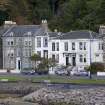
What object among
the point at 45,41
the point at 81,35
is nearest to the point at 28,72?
the point at 45,41

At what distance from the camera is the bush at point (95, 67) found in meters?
A: 78.4

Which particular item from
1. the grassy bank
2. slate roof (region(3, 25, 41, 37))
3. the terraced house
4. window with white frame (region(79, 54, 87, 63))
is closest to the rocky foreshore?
the grassy bank

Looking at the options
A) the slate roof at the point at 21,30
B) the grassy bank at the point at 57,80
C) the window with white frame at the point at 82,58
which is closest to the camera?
the grassy bank at the point at 57,80

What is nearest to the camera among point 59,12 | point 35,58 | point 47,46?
point 35,58

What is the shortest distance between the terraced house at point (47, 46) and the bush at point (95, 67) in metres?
4.25

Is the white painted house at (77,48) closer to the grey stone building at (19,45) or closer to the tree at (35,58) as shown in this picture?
the tree at (35,58)

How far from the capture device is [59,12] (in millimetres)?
116125

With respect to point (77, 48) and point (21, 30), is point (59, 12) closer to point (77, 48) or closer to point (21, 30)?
point (21, 30)

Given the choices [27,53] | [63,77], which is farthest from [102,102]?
[27,53]

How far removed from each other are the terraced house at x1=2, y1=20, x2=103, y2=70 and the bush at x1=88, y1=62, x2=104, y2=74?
4.25m

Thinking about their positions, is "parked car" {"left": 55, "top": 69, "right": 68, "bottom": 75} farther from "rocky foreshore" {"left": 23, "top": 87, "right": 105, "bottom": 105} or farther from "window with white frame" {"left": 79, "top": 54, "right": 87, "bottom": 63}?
"rocky foreshore" {"left": 23, "top": 87, "right": 105, "bottom": 105}

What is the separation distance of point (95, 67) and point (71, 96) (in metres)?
24.2

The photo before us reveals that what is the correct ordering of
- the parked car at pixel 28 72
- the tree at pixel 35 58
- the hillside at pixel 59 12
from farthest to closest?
the hillside at pixel 59 12, the tree at pixel 35 58, the parked car at pixel 28 72

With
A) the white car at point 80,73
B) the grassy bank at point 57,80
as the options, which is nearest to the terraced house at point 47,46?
the white car at point 80,73
